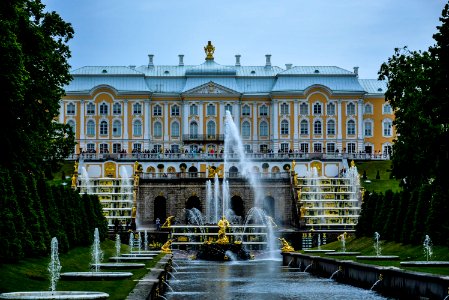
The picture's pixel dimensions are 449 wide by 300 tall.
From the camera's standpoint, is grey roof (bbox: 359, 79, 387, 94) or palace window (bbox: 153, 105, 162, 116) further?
grey roof (bbox: 359, 79, 387, 94)

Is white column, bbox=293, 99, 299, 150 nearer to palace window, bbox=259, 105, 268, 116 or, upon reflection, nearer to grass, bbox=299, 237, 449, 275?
palace window, bbox=259, 105, 268, 116

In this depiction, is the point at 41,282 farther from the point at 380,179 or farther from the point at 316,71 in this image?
the point at 316,71

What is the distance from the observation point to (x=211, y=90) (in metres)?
101

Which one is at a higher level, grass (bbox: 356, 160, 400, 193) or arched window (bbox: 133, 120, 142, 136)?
arched window (bbox: 133, 120, 142, 136)

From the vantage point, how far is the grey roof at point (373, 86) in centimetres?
10325

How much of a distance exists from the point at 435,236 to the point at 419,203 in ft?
10.9

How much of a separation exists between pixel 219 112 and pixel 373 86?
18.0 m

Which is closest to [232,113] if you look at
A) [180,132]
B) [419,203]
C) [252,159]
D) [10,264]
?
[180,132]

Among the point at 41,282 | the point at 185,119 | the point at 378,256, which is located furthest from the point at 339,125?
the point at 41,282

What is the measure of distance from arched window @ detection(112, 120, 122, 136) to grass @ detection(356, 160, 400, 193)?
26.4 m

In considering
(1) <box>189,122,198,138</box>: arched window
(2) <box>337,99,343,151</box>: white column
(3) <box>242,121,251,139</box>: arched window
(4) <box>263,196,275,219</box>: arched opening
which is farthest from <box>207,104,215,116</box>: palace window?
(4) <box>263,196,275,219</box>: arched opening

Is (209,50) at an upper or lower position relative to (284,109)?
upper

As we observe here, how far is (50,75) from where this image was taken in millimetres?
38031

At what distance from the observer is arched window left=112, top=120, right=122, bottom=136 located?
99.6m
